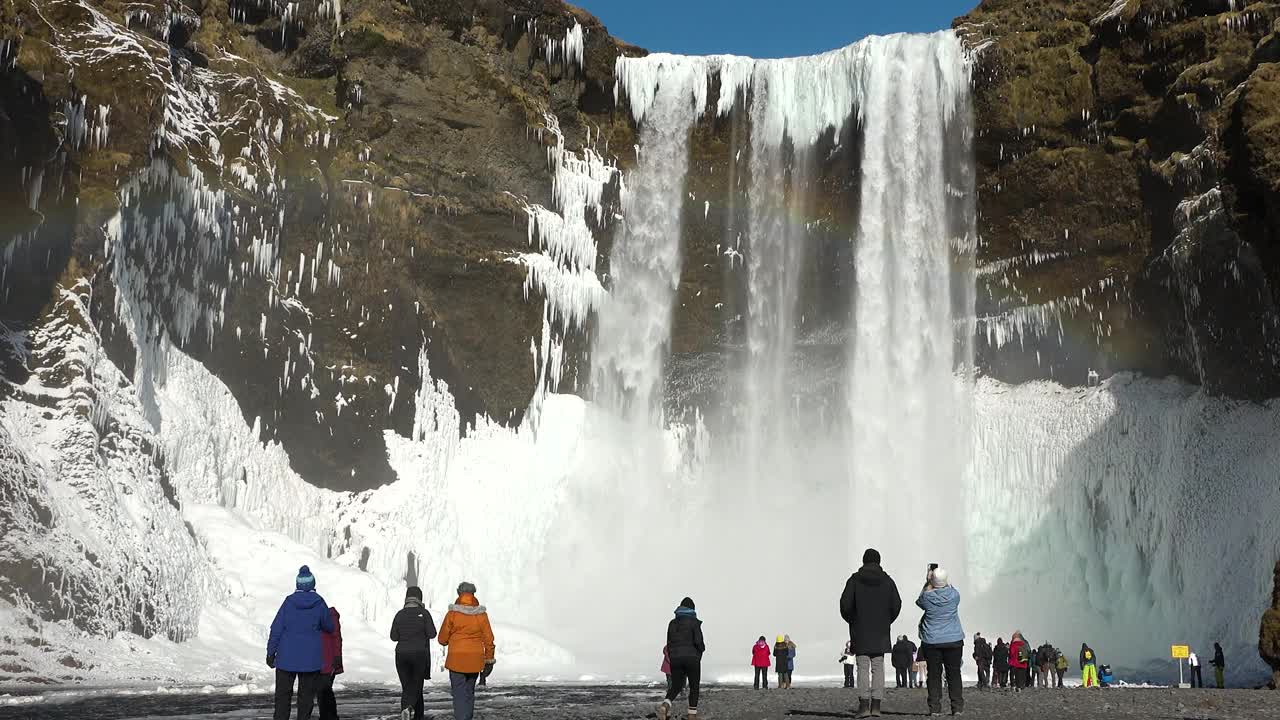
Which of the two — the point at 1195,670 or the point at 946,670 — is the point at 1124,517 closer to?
the point at 1195,670

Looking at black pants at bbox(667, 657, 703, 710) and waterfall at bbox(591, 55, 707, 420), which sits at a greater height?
waterfall at bbox(591, 55, 707, 420)

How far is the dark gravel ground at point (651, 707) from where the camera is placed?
13836 millimetres

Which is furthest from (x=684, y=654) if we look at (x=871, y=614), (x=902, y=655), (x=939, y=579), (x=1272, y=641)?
(x=1272, y=641)

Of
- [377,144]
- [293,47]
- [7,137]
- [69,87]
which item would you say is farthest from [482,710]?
[293,47]

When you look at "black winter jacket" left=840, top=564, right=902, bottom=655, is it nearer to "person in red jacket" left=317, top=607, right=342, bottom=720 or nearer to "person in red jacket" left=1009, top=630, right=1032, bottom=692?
"person in red jacket" left=317, top=607, right=342, bottom=720

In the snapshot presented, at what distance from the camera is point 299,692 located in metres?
10.6

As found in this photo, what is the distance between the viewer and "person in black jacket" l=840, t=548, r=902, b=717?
468 inches

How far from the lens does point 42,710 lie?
56.9 feet

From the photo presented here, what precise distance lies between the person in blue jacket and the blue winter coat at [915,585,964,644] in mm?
5402

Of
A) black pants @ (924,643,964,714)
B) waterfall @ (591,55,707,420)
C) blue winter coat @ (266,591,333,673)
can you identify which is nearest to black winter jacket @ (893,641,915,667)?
black pants @ (924,643,964,714)

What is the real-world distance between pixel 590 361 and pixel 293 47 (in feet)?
48.1

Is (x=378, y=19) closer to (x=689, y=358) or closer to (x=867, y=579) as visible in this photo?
(x=689, y=358)

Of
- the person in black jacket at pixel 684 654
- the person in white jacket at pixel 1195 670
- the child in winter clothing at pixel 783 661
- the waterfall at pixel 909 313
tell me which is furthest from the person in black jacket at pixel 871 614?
the waterfall at pixel 909 313

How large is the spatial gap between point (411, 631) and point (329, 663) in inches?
33.6
